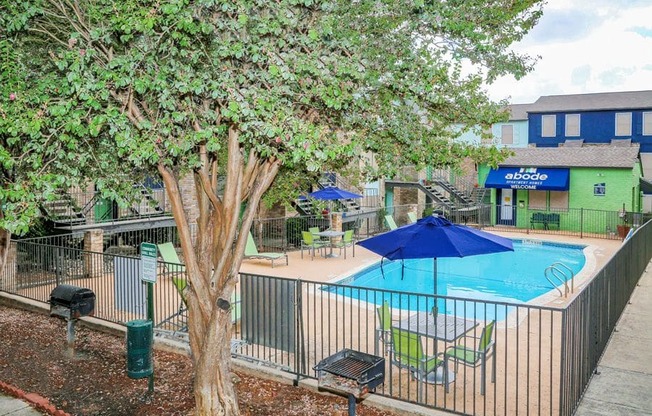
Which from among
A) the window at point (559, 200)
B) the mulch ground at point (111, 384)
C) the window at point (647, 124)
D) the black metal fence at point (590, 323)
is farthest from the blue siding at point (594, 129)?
the mulch ground at point (111, 384)

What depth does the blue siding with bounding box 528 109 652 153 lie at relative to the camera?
3725 centimetres

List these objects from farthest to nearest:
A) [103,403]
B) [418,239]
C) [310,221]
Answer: [310,221] < [418,239] < [103,403]

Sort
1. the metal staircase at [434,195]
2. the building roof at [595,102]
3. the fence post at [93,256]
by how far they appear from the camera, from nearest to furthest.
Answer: the fence post at [93,256] → the metal staircase at [434,195] → the building roof at [595,102]

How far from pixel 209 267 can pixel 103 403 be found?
2.23 m

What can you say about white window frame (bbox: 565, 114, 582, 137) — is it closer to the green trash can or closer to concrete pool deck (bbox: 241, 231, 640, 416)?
concrete pool deck (bbox: 241, 231, 640, 416)

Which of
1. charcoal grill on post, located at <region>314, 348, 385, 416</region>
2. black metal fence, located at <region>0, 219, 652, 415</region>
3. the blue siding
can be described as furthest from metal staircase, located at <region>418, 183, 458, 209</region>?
charcoal grill on post, located at <region>314, 348, 385, 416</region>

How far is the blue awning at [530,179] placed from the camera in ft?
93.1

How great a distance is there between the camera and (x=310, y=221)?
2447cm

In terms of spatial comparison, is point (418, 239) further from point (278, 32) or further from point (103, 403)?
point (103, 403)

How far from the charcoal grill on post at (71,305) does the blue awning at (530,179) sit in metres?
22.4

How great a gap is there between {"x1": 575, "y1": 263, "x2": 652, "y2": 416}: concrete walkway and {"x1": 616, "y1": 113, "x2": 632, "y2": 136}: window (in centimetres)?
3045

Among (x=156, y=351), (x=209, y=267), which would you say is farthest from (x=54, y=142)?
(x=156, y=351)

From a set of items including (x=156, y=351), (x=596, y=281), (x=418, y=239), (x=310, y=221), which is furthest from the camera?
(x=310, y=221)

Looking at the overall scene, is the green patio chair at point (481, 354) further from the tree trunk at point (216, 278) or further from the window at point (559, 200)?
the window at point (559, 200)
